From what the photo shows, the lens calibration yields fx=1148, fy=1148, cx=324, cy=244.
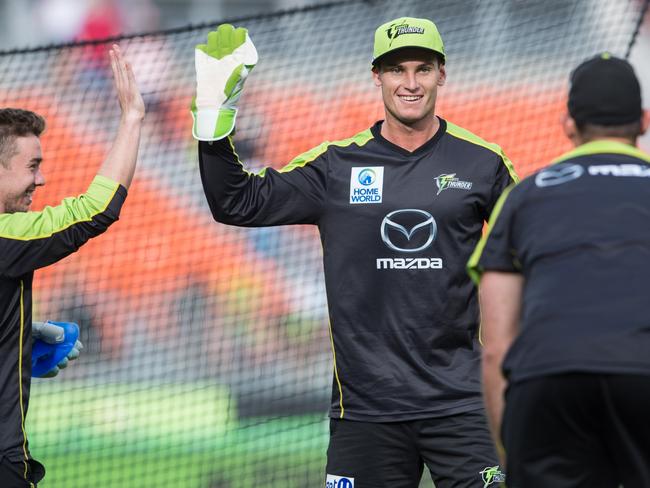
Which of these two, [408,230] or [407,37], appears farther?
[407,37]

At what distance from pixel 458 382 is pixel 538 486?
1405 millimetres

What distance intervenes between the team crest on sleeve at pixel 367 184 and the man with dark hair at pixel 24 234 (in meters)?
0.74

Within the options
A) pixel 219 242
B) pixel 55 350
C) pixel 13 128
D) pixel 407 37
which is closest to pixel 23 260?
pixel 13 128

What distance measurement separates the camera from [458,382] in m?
3.72

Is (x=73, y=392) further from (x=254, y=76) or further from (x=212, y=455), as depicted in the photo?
(x=254, y=76)

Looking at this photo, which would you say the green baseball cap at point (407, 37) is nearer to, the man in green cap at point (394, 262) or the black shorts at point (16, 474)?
the man in green cap at point (394, 262)

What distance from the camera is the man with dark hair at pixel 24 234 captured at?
3.35m

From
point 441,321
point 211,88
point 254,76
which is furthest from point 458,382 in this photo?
point 254,76

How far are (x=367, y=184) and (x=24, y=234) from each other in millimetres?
1128

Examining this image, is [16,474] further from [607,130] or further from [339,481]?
[607,130]

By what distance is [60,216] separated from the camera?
136 inches

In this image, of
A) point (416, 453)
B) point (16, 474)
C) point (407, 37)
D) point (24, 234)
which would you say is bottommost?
point (16, 474)

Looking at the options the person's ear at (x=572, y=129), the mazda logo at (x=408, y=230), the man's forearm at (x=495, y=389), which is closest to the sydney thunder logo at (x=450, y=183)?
the mazda logo at (x=408, y=230)

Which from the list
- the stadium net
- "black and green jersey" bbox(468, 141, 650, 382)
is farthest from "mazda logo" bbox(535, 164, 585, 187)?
the stadium net
